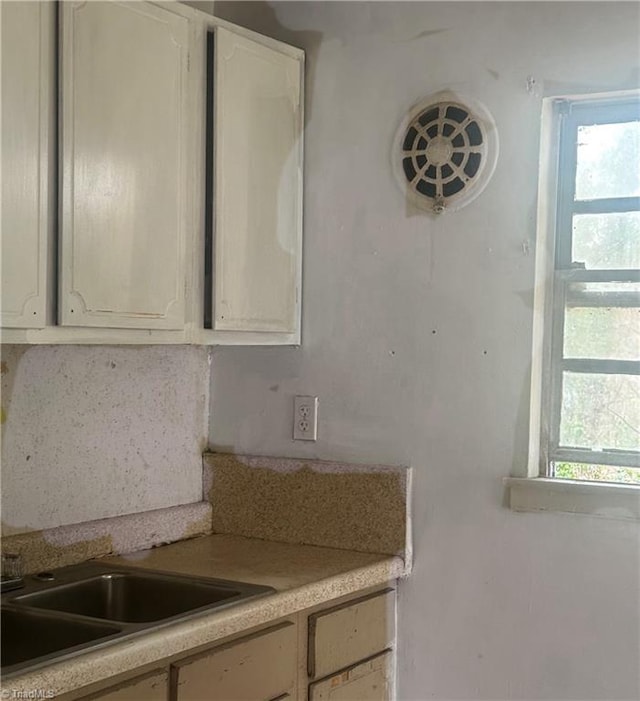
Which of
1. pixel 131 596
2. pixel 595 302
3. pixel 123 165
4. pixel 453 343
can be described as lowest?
pixel 131 596

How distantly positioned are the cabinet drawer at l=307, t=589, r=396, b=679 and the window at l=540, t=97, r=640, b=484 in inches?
20.5

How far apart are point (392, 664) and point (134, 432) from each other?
34.2 inches

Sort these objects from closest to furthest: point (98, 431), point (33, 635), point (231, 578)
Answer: point (33, 635)
point (231, 578)
point (98, 431)

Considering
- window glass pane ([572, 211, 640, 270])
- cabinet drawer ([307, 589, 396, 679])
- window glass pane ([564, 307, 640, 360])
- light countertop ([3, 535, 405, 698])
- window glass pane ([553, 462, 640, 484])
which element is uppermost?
window glass pane ([572, 211, 640, 270])

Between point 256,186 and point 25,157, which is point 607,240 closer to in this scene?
point 256,186

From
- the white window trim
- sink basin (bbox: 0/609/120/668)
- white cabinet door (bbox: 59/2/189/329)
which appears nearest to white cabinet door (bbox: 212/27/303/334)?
white cabinet door (bbox: 59/2/189/329)

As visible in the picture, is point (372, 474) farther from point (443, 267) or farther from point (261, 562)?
point (443, 267)

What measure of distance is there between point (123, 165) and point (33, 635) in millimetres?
966

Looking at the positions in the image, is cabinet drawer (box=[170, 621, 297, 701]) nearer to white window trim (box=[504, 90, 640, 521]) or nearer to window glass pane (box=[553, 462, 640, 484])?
white window trim (box=[504, 90, 640, 521])

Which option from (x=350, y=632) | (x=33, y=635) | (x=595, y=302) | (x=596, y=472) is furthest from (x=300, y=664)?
(x=595, y=302)

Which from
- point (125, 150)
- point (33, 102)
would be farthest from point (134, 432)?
point (33, 102)

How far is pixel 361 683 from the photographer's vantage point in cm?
237

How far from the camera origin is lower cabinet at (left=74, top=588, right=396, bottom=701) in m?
1.84

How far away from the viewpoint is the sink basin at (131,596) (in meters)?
2.14
